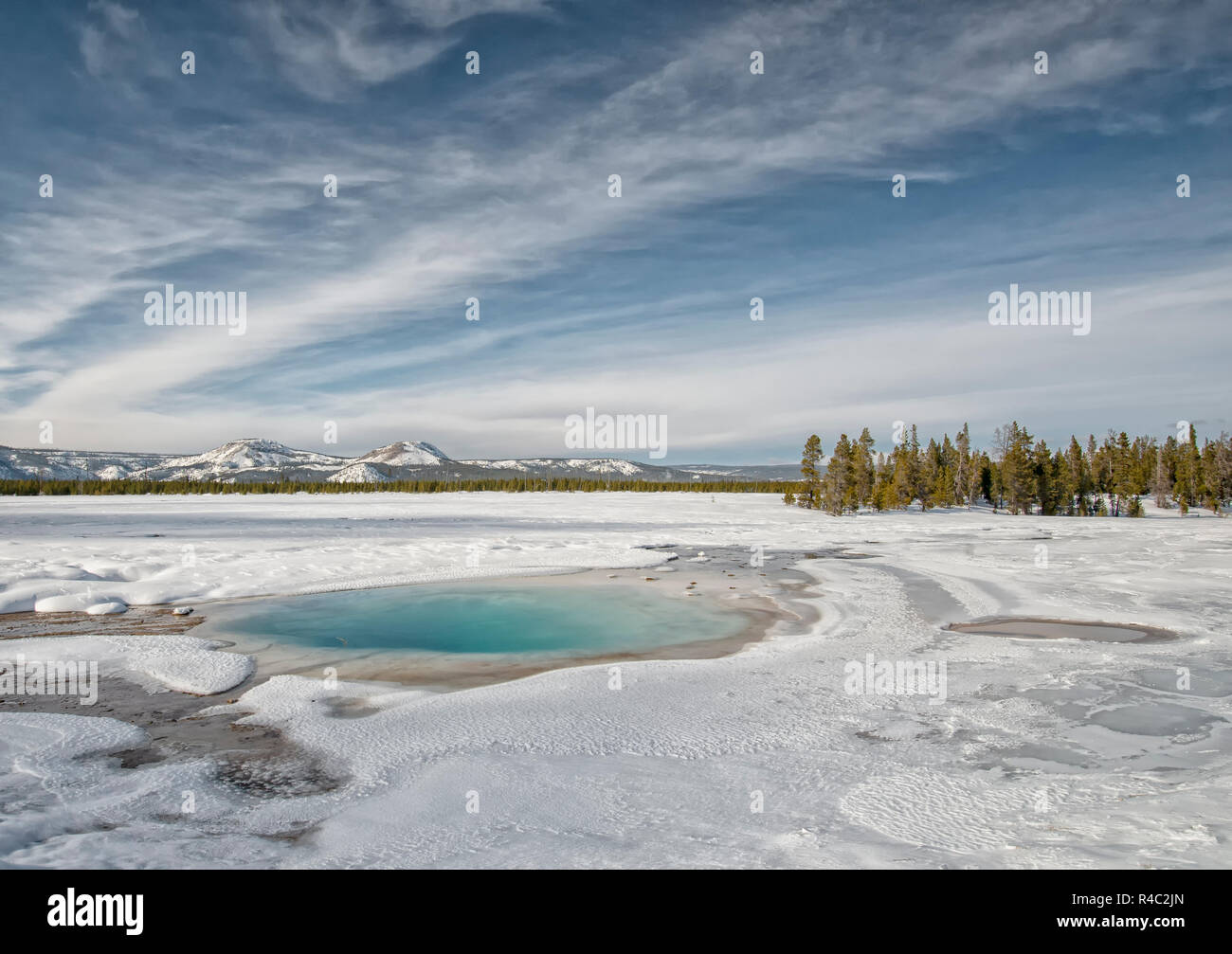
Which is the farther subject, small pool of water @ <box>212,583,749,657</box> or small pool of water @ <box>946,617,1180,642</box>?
small pool of water @ <box>946,617,1180,642</box>

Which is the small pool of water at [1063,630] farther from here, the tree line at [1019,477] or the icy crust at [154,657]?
the tree line at [1019,477]

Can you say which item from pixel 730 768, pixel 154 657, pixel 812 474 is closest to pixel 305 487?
pixel 812 474

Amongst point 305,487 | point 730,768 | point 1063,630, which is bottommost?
point 1063,630

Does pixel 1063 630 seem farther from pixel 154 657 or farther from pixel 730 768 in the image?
pixel 154 657

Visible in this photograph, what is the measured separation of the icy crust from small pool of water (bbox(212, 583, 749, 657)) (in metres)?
1.36

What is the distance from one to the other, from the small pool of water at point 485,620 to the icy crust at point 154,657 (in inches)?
53.6

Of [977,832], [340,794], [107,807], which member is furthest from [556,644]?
[977,832]

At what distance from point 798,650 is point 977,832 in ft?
20.5

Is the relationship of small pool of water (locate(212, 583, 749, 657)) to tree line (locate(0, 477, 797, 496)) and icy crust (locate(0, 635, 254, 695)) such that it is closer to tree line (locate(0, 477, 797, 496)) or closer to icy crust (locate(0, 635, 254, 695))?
icy crust (locate(0, 635, 254, 695))

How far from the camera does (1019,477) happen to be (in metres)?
65.8

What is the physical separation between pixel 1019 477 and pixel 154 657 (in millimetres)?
71683

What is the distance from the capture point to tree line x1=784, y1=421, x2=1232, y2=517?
66438 mm

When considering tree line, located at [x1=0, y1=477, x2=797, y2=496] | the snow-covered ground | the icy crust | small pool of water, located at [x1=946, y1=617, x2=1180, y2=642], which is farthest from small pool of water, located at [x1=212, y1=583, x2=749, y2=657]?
tree line, located at [x1=0, y1=477, x2=797, y2=496]

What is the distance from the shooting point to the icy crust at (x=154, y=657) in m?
9.28
